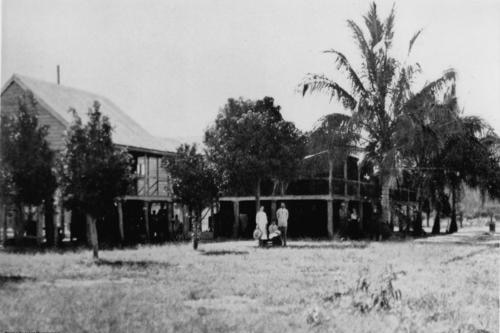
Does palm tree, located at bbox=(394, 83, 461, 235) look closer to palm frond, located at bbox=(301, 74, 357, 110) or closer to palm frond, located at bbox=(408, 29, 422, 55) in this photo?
palm frond, located at bbox=(301, 74, 357, 110)

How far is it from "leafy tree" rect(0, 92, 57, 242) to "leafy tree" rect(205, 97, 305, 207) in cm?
1042

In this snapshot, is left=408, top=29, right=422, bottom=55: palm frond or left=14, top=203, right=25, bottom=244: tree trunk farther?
left=14, top=203, right=25, bottom=244: tree trunk

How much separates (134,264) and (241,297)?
4274mm

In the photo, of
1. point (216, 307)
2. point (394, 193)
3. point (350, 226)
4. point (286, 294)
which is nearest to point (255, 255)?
point (286, 294)

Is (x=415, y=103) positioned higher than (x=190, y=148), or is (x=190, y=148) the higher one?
(x=415, y=103)

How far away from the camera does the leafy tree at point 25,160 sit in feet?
38.3

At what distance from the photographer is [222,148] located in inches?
1007

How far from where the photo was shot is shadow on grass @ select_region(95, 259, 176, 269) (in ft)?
40.9

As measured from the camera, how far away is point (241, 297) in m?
9.29

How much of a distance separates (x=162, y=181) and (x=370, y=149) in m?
11.8

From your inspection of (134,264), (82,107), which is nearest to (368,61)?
(82,107)

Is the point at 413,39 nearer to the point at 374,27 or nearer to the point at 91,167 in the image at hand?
the point at 374,27

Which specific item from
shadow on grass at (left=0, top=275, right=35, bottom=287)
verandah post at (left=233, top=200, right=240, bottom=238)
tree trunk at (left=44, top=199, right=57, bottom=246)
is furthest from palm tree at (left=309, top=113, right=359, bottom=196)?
shadow on grass at (left=0, top=275, right=35, bottom=287)

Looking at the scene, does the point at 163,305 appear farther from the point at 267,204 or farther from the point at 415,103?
the point at 267,204
